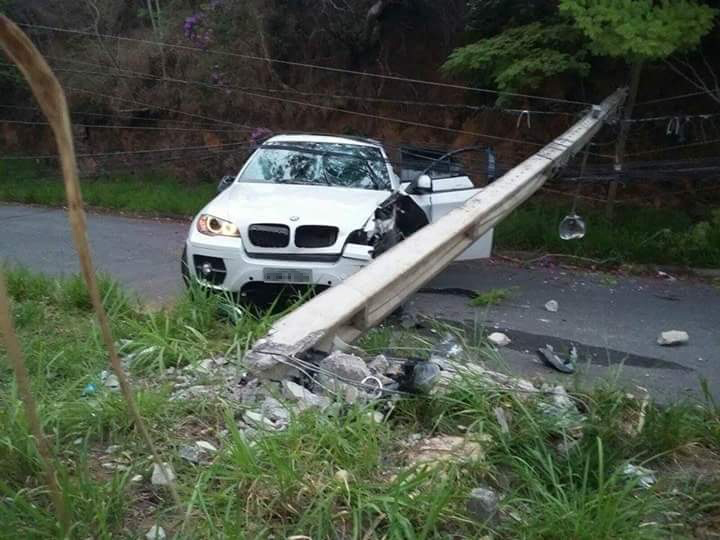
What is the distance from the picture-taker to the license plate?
654 cm

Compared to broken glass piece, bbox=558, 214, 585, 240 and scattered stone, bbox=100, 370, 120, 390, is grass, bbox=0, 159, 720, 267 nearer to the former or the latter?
broken glass piece, bbox=558, 214, 585, 240


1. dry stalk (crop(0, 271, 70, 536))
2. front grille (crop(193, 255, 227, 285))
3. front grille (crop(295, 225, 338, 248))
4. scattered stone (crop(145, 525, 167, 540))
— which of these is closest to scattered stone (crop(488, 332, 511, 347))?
front grille (crop(295, 225, 338, 248))

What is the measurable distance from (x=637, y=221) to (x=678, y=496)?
8744mm

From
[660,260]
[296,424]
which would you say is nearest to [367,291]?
[296,424]

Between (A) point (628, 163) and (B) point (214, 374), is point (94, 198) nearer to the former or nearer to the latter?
(A) point (628, 163)

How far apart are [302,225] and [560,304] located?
3.41m

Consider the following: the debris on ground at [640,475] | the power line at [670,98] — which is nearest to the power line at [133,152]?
the power line at [670,98]

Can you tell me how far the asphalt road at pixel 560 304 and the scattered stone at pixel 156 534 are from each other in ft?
9.02

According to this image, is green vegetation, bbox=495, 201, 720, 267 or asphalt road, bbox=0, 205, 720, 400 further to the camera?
green vegetation, bbox=495, 201, 720, 267

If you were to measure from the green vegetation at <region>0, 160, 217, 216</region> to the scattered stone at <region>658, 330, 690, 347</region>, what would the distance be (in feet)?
31.3

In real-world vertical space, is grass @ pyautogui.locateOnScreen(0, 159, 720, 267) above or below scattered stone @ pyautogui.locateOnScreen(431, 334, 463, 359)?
below

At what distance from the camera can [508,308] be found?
27.1ft

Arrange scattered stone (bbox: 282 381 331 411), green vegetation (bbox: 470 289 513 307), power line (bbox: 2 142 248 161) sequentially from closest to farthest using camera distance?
scattered stone (bbox: 282 381 331 411) < green vegetation (bbox: 470 289 513 307) < power line (bbox: 2 142 248 161)

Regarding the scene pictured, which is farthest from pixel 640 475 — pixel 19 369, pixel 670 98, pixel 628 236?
pixel 670 98
